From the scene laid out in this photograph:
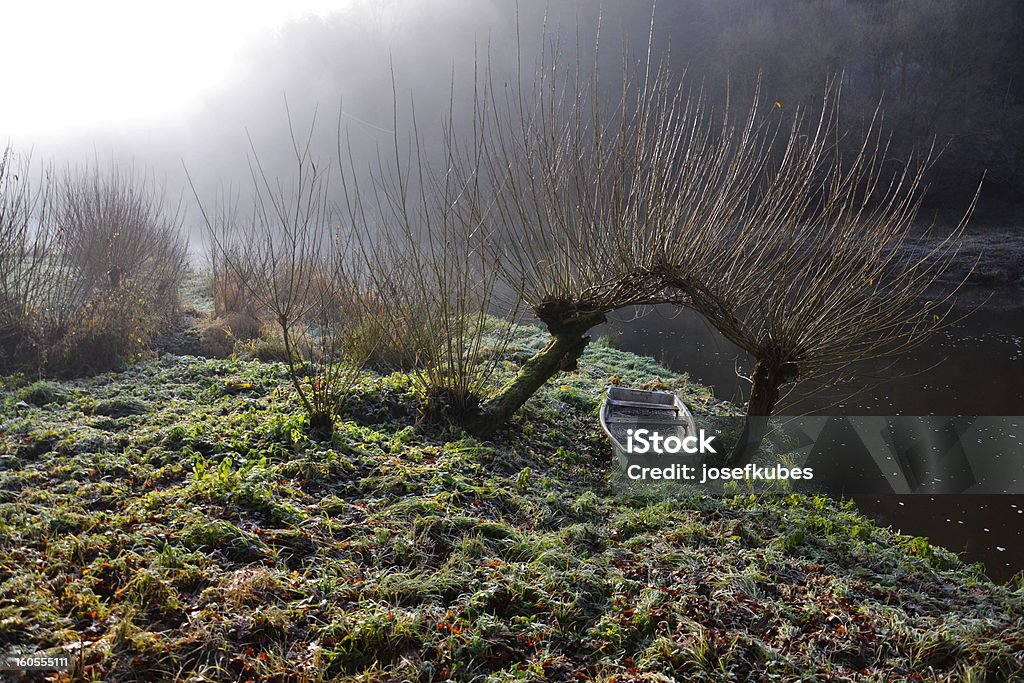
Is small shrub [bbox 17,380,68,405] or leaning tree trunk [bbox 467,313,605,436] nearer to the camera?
small shrub [bbox 17,380,68,405]

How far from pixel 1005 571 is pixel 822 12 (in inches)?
1415

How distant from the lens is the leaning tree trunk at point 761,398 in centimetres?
595

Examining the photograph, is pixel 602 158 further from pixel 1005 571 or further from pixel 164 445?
pixel 1005 571

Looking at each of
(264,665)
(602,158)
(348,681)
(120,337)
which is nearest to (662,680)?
(348,681)

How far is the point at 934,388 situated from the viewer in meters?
10.2

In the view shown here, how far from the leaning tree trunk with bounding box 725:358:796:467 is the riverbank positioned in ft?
2.14

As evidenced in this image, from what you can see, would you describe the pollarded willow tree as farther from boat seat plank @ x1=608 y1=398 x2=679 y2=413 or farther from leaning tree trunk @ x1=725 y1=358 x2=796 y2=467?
boat seat plank @ x1=608 y1=398 x2=679 y2=413

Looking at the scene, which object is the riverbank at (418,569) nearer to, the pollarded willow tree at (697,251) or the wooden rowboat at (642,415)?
the wooden rowboat at (642,415)

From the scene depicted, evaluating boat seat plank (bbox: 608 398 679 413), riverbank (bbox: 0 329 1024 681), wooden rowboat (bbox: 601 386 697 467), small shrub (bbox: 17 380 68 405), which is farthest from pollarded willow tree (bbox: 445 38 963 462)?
small shrub (bbox: 17 380 68 405)

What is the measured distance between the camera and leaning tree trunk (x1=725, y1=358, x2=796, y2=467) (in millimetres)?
5945

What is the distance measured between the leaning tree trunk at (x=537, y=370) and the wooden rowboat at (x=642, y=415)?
2.70ft

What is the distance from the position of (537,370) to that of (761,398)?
216 centimetres

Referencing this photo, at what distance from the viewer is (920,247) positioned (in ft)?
75.5

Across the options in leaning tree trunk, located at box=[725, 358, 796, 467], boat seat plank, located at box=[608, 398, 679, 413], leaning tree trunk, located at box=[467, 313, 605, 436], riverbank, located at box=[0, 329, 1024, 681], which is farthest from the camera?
boat seat plank, located at box=[608, 398, 679, 413]
